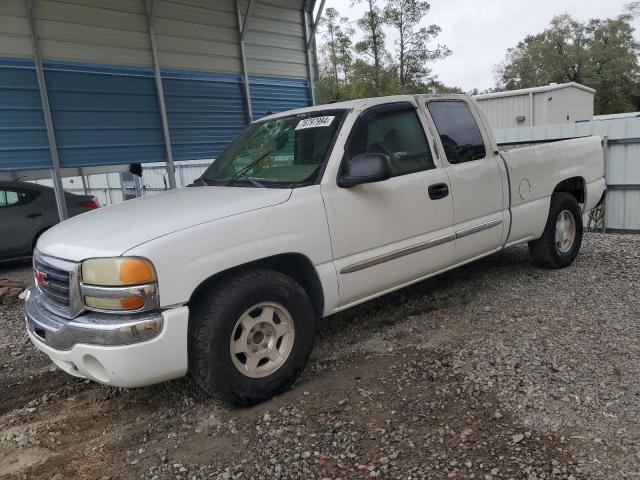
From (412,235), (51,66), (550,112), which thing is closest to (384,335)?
(412,235)

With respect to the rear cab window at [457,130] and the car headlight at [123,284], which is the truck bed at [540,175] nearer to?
the rear cab window at [457,130]

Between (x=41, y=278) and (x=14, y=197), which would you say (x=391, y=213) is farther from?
(x=14, y=197)

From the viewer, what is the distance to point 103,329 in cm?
280

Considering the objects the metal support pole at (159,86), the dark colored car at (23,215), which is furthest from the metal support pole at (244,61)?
the dark colored car at (23,215)

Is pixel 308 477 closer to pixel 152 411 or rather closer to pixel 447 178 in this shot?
pixel 152 411

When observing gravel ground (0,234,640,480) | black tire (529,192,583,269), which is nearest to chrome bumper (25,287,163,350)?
gravel ground (0,234,640,480)

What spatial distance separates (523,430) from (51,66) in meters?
6.41

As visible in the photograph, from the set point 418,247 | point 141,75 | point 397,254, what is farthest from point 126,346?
point 141,75

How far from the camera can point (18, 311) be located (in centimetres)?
605

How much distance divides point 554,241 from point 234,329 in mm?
4010

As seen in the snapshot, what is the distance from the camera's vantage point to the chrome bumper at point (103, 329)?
2779mm

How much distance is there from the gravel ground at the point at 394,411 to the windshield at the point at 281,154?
142 cm

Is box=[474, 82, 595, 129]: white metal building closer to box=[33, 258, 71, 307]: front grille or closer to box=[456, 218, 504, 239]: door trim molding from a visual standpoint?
box=[456, 218, 504, 239]: door trim molding

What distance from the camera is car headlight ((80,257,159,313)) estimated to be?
278cm
